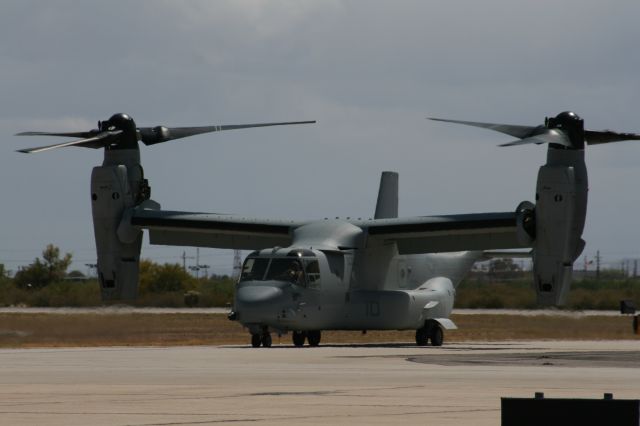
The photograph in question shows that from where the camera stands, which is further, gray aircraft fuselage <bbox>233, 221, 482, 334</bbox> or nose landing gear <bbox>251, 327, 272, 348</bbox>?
nose landing gear <bbox>251, 327, 272, 348</bbox>

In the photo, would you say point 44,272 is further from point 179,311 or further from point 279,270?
point 279,270

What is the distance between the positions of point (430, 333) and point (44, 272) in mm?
39315

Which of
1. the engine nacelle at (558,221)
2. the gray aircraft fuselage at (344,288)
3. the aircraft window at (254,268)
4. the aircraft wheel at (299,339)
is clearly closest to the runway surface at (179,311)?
the aircraft wheel at (299,339)

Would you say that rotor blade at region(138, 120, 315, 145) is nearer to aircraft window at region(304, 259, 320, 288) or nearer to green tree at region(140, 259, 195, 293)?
aircraft window at region(304, 259, 320, 288)

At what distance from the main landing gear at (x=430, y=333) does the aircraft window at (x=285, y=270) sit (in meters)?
6.01

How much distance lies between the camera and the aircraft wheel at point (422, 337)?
40.4m

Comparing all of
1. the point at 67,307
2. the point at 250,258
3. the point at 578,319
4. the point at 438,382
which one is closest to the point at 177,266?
the point at 67,307

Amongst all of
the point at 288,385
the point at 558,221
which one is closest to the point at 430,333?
the point at 558,221

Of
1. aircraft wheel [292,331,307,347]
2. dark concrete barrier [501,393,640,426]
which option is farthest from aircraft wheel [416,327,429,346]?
dark concrete barrier [501,393,640,426]

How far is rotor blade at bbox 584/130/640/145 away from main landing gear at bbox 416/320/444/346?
8.53m

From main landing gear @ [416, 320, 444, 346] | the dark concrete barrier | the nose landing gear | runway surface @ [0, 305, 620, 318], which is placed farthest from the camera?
runway surface @ [0, 305, 620, 318]

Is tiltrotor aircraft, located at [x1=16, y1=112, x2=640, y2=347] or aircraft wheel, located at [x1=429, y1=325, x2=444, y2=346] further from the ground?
tiltrotor aircraft, located at [x1=16, y1=112, x2=640, y2=347]

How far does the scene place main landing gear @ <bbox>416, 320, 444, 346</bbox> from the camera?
133 ft

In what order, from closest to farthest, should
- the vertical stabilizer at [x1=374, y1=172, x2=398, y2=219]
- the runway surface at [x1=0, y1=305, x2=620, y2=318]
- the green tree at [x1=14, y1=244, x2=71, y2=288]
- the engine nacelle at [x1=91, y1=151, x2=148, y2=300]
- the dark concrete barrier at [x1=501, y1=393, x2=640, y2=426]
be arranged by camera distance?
the dark concrete barrier at [x1=501, y1=393, x2=640, y2=426]
the engine nacelle at [x1=91, y1=151, x2=148, y2=300]
the runway surface at [x1=0, y1=305, x2=620, y2=318]
the vertical stabilizer at [x1=374, y1=172, x2=398, y2=219]
the green tree at [x1=14, y1=244, x2=71, y2=288]
